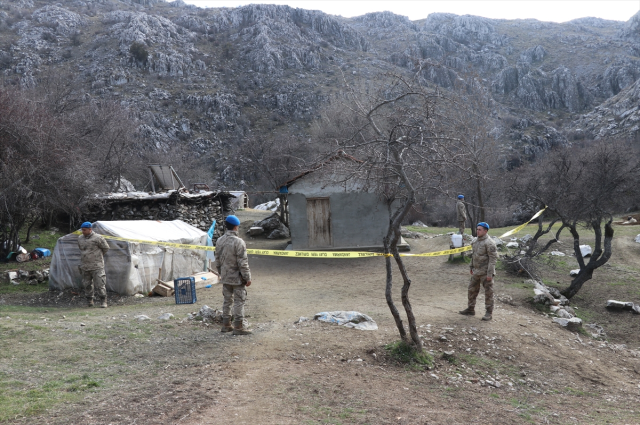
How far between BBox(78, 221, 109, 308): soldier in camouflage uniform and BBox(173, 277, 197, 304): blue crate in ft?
4.93

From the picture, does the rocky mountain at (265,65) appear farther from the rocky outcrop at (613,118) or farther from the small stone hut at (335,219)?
the small stone hut at (335,219)

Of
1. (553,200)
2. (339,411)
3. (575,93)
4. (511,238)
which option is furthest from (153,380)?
(575,93)

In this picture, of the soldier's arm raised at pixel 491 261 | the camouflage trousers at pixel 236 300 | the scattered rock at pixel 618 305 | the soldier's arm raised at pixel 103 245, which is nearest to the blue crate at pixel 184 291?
the soldier's arm raised at pixel 103 245

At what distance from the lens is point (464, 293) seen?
11.3 meters

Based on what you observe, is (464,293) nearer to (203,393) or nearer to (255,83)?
(203,393)

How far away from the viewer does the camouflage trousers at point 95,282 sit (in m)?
9.61

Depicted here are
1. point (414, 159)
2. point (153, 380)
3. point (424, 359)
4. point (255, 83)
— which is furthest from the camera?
point (255, 83)

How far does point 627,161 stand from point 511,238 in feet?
27.4

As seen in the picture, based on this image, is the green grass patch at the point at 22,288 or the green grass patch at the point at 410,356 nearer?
the green grass patch at the point at 410,356

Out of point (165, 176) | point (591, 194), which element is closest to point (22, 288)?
point (165, 176)

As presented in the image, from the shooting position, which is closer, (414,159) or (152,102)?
(414,159)

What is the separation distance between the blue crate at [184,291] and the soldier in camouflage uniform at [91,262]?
1.50 m

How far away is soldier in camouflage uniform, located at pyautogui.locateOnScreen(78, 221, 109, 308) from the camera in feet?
31.3

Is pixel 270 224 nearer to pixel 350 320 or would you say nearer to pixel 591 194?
pixel 591 194
